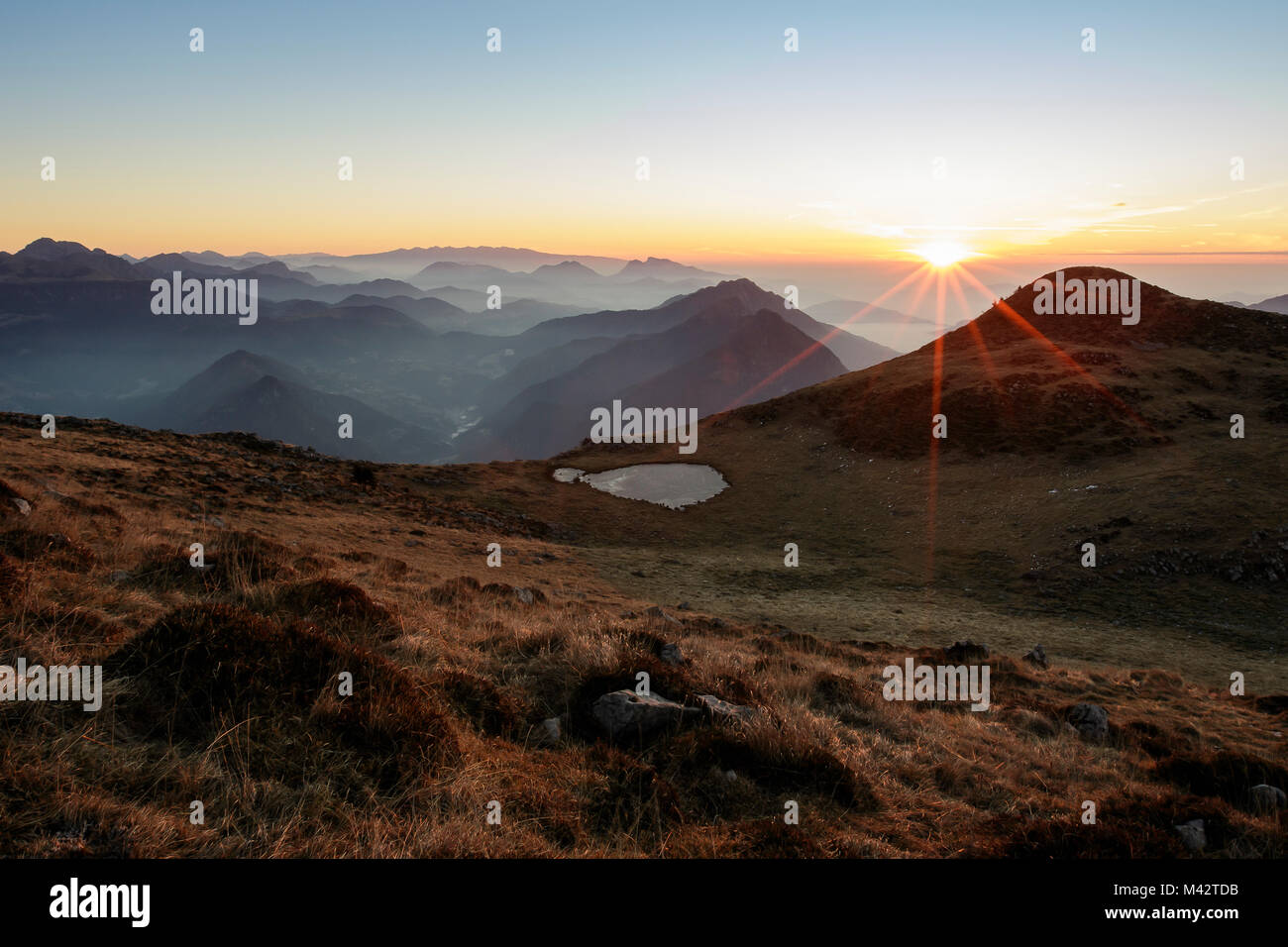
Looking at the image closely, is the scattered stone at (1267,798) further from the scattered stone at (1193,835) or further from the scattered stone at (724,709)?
the scattered stone at (724,709)

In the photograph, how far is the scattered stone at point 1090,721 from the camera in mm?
11422

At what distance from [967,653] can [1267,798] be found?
31.2 feet

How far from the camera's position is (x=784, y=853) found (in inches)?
197

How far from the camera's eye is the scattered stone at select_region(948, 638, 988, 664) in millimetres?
16953

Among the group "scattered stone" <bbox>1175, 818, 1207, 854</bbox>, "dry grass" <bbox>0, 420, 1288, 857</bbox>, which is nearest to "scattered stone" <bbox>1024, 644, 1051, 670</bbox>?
"dry grass" <bbox>0, 420, 1288, 857</bbox>

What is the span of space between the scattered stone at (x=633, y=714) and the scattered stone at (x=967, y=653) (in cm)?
1270

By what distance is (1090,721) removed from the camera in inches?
464

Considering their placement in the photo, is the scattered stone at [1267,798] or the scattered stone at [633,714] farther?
the scattered stone at [1267,798]

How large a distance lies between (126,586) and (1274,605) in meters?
35.9

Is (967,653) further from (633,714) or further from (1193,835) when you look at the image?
(633,714)

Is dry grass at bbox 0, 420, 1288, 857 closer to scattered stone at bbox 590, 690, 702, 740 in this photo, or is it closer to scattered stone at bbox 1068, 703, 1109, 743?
scattered stone at bbox 590, 690, 702, 740

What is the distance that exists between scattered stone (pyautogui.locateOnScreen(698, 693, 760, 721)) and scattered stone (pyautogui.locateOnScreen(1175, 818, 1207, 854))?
448 cm

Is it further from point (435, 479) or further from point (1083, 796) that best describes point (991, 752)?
point (435, 479)

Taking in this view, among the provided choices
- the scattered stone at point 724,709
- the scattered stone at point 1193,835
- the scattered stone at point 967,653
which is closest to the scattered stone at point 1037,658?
the scattered stone at point 967,653
